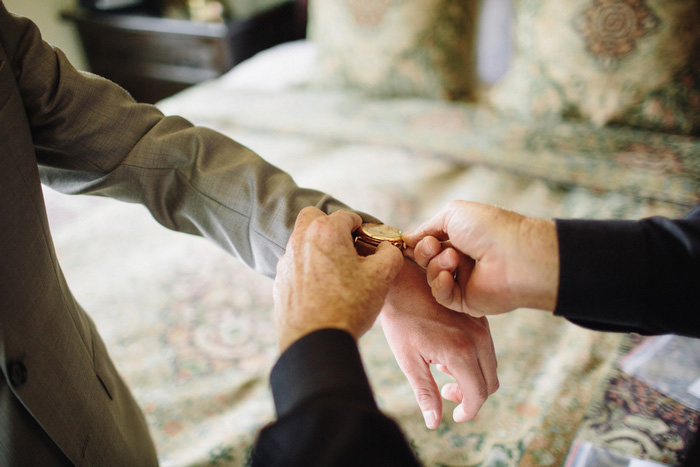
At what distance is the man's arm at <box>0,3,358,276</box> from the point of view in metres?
0.67

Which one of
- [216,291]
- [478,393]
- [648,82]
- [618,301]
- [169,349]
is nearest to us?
[618,301]

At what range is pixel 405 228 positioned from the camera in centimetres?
130

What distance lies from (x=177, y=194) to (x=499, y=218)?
20.5 inches

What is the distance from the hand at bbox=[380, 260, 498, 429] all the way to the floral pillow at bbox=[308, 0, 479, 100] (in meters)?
1.34

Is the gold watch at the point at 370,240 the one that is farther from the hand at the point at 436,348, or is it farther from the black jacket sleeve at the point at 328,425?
the black jacket sleeve at the point at 328,425

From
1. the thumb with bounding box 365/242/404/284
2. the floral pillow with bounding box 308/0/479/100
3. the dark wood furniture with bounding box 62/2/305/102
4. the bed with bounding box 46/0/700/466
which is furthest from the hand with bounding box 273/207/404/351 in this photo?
the dark wood furniture with bounding box 62/2/305/102

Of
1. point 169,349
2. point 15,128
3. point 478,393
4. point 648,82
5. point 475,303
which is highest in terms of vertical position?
point 15,128

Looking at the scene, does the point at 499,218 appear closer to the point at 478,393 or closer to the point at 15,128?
the point at 478,393

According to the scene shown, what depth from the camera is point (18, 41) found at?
2.09 ft

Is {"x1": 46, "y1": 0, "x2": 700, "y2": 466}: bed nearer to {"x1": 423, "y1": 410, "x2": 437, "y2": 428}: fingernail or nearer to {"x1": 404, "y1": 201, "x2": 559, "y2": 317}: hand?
{"x1": 423, "y1": 410, "x2": 437, "y2": 428}: fingernail

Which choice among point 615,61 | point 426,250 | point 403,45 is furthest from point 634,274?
point 403,45

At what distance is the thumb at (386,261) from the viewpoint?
659mm

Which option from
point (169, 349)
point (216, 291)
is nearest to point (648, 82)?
point (216, 291)

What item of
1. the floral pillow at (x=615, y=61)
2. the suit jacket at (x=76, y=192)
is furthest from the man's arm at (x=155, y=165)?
the floral pillow at (x=615, y=61)
